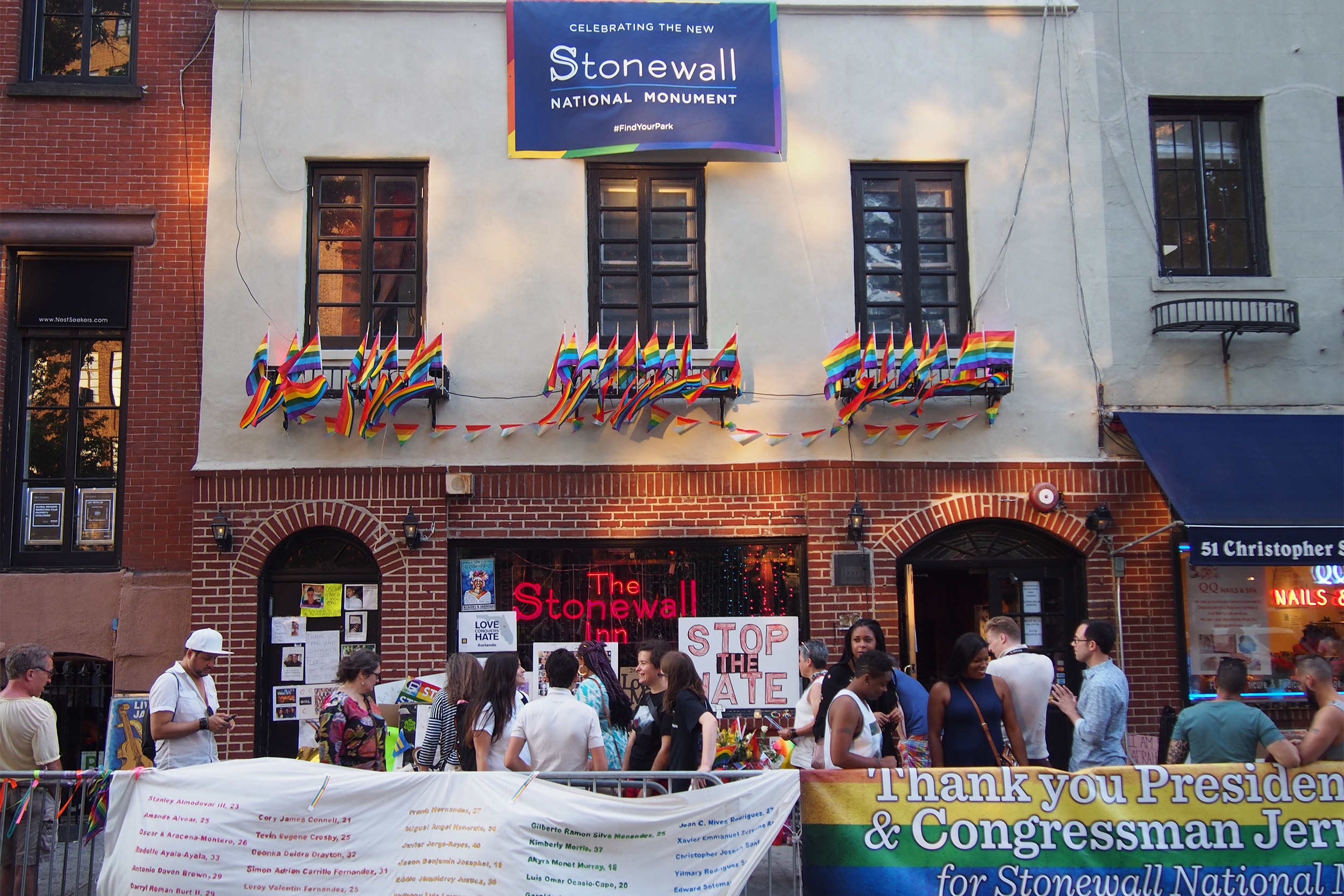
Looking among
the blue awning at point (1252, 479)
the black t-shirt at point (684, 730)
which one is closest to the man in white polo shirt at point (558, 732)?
the black t-shirt at point (684, 730)

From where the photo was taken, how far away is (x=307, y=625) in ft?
32.9

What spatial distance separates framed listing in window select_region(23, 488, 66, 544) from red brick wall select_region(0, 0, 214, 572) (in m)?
0.65

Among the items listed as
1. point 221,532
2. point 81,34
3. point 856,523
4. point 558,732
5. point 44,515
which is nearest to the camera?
point 558,732

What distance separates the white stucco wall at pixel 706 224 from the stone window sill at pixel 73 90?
865 millimetres

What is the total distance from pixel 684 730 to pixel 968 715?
1754 mm

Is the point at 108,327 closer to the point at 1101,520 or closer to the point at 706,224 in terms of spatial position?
the point at 706,224

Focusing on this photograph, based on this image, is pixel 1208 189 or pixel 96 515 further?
pixel 1208 189

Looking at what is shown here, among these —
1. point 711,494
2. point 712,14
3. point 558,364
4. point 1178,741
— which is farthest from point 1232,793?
point 712,14

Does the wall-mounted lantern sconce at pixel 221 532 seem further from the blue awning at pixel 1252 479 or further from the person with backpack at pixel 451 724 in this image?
the blue awning at pixel 1252 479

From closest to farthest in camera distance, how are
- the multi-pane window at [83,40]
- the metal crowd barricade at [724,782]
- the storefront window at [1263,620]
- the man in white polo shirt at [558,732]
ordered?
the metal crowd barricade at [724,782] < the man in white polo shirt at [558,732] < the storefront window at [1263,620] < the multi-pane window at [83,40]

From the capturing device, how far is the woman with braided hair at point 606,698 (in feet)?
24.9

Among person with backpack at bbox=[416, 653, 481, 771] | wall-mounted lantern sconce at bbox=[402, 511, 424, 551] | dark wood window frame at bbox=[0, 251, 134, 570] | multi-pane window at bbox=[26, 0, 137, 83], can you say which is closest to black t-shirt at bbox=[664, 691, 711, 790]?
person with backpack at bbox=[416, 653, 481, 771]

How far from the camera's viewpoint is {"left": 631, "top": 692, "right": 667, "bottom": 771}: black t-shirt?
704 centimetres

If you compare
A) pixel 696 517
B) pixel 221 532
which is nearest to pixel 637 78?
pixel 696 517
